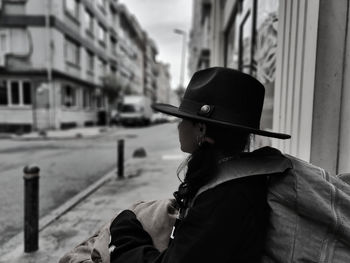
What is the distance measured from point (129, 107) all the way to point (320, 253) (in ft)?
97.3

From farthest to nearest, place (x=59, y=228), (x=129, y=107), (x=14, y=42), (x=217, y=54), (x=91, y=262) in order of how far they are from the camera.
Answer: (x=129, y=107) < (x=14, y=42) < (x=217, y=54) < (x=59, y=228) < (x=91, y=262)

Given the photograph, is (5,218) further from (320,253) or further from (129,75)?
(129,75)

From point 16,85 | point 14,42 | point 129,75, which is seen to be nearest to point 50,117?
point 16,85

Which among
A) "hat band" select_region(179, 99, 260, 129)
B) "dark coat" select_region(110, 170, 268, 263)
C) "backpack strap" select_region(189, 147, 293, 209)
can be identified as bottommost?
"dark coat" select_region(110, 170, 268, 263)

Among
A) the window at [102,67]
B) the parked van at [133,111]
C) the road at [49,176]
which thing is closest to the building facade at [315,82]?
the road at [49,176]

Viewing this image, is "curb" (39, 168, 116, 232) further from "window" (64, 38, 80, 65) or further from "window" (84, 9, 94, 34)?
"window" (84, 9, 94, 34)

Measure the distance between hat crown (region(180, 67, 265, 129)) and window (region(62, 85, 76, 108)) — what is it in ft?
76.9

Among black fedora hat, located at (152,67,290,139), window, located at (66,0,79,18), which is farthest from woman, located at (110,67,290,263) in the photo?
window, located at (66,0,79,18)

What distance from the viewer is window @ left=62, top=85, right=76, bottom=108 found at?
927 inches

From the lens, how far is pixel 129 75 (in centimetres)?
4900

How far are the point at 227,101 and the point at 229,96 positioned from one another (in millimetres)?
21

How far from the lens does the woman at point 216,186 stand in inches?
42.5

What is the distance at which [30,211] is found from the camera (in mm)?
3352

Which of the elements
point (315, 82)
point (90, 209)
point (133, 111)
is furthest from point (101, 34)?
point (315, 82)
